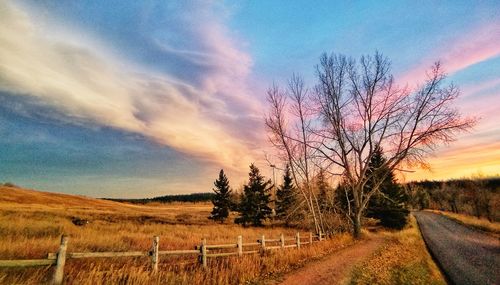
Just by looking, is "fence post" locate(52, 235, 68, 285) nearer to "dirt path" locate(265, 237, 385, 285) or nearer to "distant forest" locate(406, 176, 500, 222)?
"dirt path" locate(265, 237, 385, 285)

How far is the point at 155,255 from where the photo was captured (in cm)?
1034

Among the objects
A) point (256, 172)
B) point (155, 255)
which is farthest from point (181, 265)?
point (256, 172)

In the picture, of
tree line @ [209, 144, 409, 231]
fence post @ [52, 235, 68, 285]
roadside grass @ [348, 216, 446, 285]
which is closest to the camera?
fence post @ [52, 235, 68, 285]

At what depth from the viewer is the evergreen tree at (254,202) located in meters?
47.3

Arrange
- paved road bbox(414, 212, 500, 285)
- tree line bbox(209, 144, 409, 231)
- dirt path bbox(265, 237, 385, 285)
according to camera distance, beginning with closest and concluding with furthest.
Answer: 1. dirt path bbox(265, 237, 385, 285)
2. paved road bbox(414, 212, 500, 285)
3. tree line bbox(209, 144, 409, 231)

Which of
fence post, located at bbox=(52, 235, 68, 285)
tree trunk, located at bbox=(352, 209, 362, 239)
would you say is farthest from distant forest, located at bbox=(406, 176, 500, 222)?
fence post, located at bbox=(52, 235, 68, 285)

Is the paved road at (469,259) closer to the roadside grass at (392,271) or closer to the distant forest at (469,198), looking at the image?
the roadside grass at (392,271)

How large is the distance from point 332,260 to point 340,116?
15601 millimetres

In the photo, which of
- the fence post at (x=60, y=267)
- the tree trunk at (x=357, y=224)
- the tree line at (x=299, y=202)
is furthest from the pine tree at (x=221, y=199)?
the fence post at (x=60, y=267)

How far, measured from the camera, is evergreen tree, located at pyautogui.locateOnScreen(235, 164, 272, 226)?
155 ft

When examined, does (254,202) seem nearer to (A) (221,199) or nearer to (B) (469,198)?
(A) (221,199)

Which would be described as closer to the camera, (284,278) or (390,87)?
(284,278)

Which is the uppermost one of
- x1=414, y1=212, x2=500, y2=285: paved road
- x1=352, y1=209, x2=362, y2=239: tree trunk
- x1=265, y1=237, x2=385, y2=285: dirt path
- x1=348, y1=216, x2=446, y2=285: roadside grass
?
x1=352, y1=209, x2=362, y2=239: tree trunk

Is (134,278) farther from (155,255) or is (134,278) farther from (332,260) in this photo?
(332,260)
